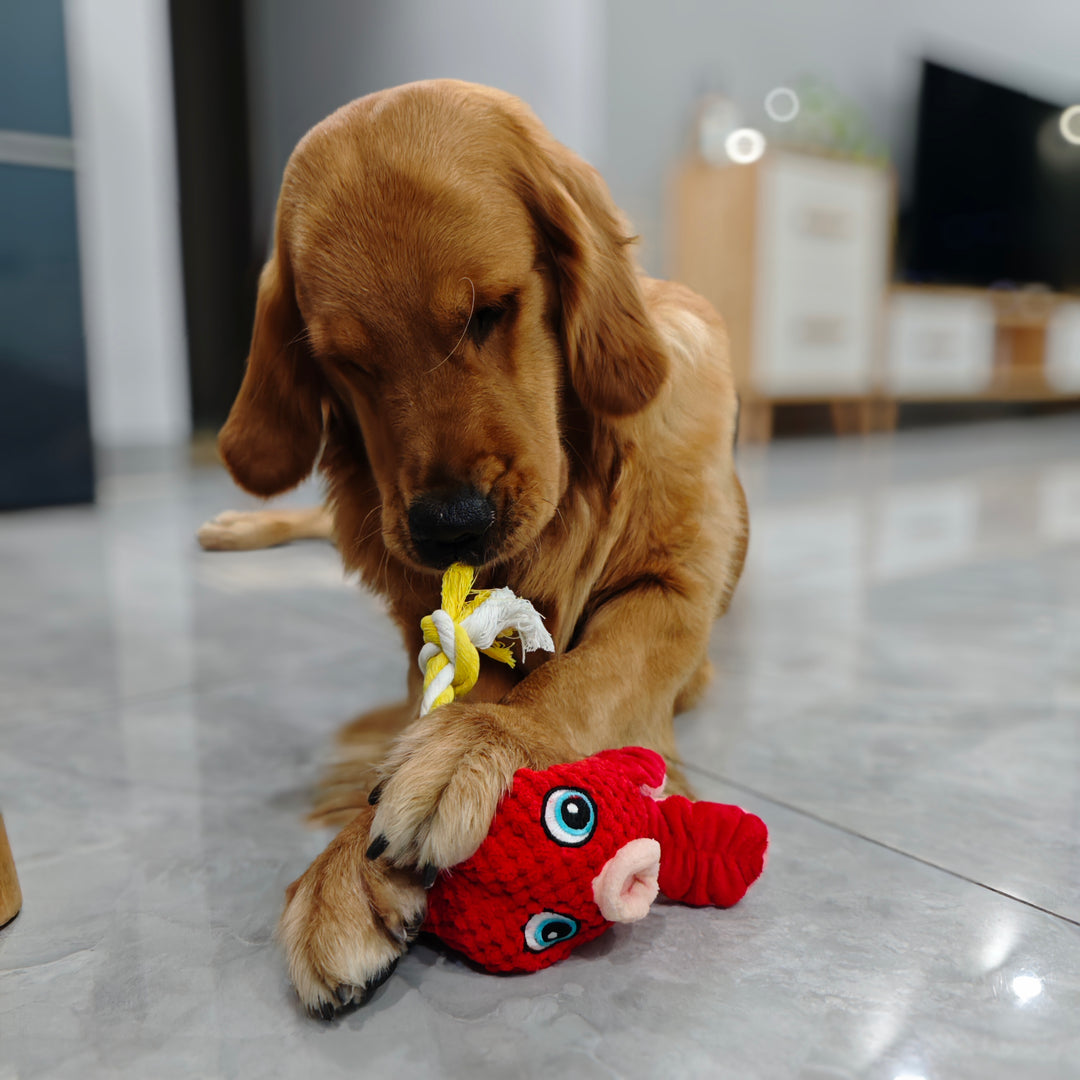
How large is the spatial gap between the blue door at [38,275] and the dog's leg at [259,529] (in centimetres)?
96

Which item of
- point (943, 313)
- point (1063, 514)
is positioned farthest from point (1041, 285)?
point (1063, 514)

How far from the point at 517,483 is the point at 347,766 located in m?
0.46

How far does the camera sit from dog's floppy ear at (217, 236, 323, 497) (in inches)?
43.6

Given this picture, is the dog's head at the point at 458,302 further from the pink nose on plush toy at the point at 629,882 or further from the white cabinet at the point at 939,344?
the white cabinet at the point at 939,344

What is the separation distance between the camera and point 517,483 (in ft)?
3.13

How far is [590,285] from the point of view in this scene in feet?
3.42

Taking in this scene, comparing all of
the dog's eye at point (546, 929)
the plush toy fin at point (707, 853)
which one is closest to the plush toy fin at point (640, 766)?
the plush toy fin at point (707, 853)

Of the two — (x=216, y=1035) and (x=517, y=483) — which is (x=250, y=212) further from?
(x=216, y=1035)

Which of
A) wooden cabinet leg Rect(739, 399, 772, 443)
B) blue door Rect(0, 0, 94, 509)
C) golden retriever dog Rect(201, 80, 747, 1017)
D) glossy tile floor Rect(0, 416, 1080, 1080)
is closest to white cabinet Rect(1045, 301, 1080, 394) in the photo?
wooden cabinet leg Rect(739, 399, 772, 443)

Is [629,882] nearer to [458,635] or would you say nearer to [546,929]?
[546,929]

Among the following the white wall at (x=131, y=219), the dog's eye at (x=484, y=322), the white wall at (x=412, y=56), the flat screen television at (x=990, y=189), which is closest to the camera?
the dog's eye at (x=484, y=322)

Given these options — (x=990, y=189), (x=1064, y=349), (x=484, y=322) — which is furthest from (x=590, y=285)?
(x=1064, y=349)

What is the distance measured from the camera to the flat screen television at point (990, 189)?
6.47 metres

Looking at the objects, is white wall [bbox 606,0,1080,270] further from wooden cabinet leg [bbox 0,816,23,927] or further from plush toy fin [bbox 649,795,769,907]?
wooden cabinet leg [bbox 0,816,23,927]
